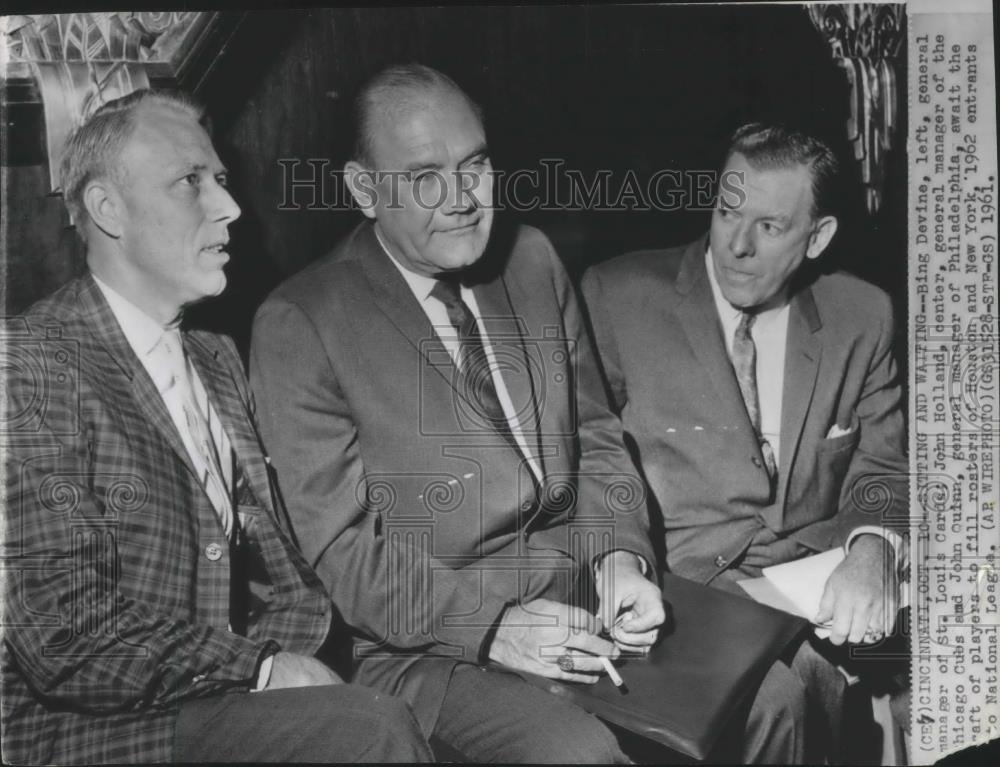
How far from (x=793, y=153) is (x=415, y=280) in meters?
0.88

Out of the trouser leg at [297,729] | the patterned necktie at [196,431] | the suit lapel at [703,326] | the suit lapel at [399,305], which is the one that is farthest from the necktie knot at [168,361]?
the suit lapel at [703,326]

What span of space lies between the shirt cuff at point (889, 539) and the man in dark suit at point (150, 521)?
1.04 m

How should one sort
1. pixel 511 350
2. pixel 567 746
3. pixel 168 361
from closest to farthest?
pixel 567 746 → pixel 168 361 → pixel 511 350

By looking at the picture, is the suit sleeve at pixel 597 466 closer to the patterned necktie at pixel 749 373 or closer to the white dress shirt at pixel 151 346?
the patterned necktie at pixel 749 373

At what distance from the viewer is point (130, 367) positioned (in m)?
2.46

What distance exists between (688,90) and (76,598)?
171cm

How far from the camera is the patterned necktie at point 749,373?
265 cm

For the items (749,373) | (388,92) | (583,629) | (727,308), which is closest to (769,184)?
(727,308)

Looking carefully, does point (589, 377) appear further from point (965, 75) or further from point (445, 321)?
point (965, 75)

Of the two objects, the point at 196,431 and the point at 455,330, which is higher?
the point at 455,330

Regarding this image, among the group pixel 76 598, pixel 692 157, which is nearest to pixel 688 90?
pixel 692 157

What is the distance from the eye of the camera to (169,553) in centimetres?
245

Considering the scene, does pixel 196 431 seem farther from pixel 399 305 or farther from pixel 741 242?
pixel 741 242

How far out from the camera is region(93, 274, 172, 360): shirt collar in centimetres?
247
